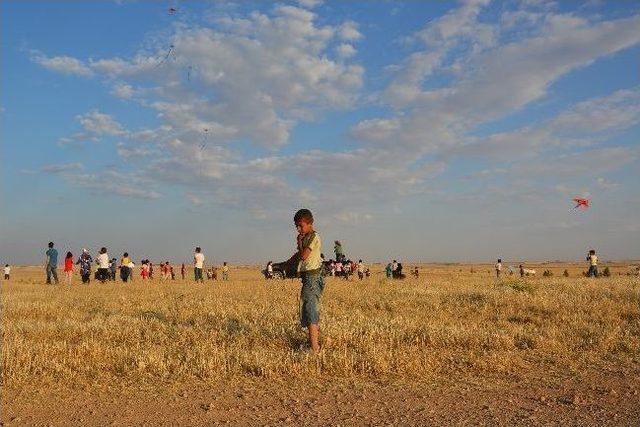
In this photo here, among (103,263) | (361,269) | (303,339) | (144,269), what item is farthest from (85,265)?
(303,339)

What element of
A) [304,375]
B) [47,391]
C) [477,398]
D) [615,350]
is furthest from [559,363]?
[47,391]

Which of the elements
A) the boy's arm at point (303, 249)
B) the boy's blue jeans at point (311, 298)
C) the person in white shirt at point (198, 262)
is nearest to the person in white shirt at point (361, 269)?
the person in white shirt at point (198, 262)

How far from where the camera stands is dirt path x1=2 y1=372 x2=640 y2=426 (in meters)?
5.51

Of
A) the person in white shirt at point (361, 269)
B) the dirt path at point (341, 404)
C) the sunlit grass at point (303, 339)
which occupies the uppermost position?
the person in white shirt at point (361, 269)

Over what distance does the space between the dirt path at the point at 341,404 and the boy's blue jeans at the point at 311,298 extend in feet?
4.42

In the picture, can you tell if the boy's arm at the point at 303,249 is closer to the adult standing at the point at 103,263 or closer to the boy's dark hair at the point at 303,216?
the boy's dark hair at the point at 303,216

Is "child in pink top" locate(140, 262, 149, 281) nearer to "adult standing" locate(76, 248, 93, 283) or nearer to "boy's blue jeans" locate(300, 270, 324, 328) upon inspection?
"adult standing" locate(76, 248, 93, 283)

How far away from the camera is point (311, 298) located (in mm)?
8023

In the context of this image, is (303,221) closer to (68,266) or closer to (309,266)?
(309,266)

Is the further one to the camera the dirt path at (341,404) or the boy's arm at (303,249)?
the boy's arm at (303,249)

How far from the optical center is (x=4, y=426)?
5332mm

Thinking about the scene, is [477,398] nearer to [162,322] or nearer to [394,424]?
[394,424]

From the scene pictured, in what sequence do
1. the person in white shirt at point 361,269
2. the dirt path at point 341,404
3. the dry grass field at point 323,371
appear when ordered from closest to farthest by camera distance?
the dirt path at point 341,404 → the dry grass field at point 323,371 → the person in white shirt at point 361,269

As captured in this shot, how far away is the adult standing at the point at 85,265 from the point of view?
26.1m
